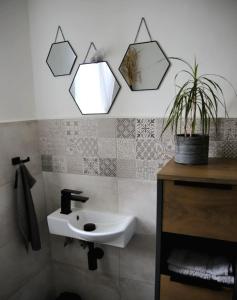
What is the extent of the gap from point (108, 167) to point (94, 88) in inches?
21.4

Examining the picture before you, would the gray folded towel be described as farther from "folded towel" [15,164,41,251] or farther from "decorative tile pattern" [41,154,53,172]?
"decorative tile pattern" [41,154,53,172]

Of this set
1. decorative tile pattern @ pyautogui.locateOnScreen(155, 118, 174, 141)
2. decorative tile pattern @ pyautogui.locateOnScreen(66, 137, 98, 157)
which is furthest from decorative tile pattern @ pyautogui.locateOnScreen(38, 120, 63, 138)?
decorative tile pattern @ pyautogui.locateOnScreen(155, 118, 174, 141)

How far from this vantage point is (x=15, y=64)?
5.17 feet

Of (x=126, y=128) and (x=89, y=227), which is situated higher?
(x=126, y=128)

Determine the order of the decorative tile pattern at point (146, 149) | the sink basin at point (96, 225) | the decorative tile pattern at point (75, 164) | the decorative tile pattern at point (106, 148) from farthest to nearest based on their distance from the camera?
the decorative tile pattern at point (75, 164)
the decorative tile pattern at point (106, 148)
the decorative tile pattern at point (146, 149)
the sink basin at point (96, 225)

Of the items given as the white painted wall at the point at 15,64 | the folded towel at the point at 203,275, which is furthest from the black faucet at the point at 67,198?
the folded towel at the point at 203,275

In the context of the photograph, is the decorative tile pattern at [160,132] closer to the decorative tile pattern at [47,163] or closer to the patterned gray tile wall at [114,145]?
the patterned gray tile wall at [114,145]

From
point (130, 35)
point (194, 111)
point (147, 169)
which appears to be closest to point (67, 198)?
point (147, 169)

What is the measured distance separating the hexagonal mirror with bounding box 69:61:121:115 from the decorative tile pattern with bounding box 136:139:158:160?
0.32 meters

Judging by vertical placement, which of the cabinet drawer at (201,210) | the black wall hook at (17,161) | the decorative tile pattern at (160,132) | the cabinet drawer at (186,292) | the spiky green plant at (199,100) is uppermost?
the spiky green plant at (199,100)

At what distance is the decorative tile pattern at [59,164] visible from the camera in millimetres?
1749

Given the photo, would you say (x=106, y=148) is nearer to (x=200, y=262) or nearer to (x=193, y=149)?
(x=193, y=149)

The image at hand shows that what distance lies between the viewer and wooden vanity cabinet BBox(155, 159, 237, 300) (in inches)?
38.5

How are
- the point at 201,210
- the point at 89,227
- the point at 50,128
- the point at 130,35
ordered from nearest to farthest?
the point at 201,210, the point at 130,35, the point at 89,227, the point at 50,128
